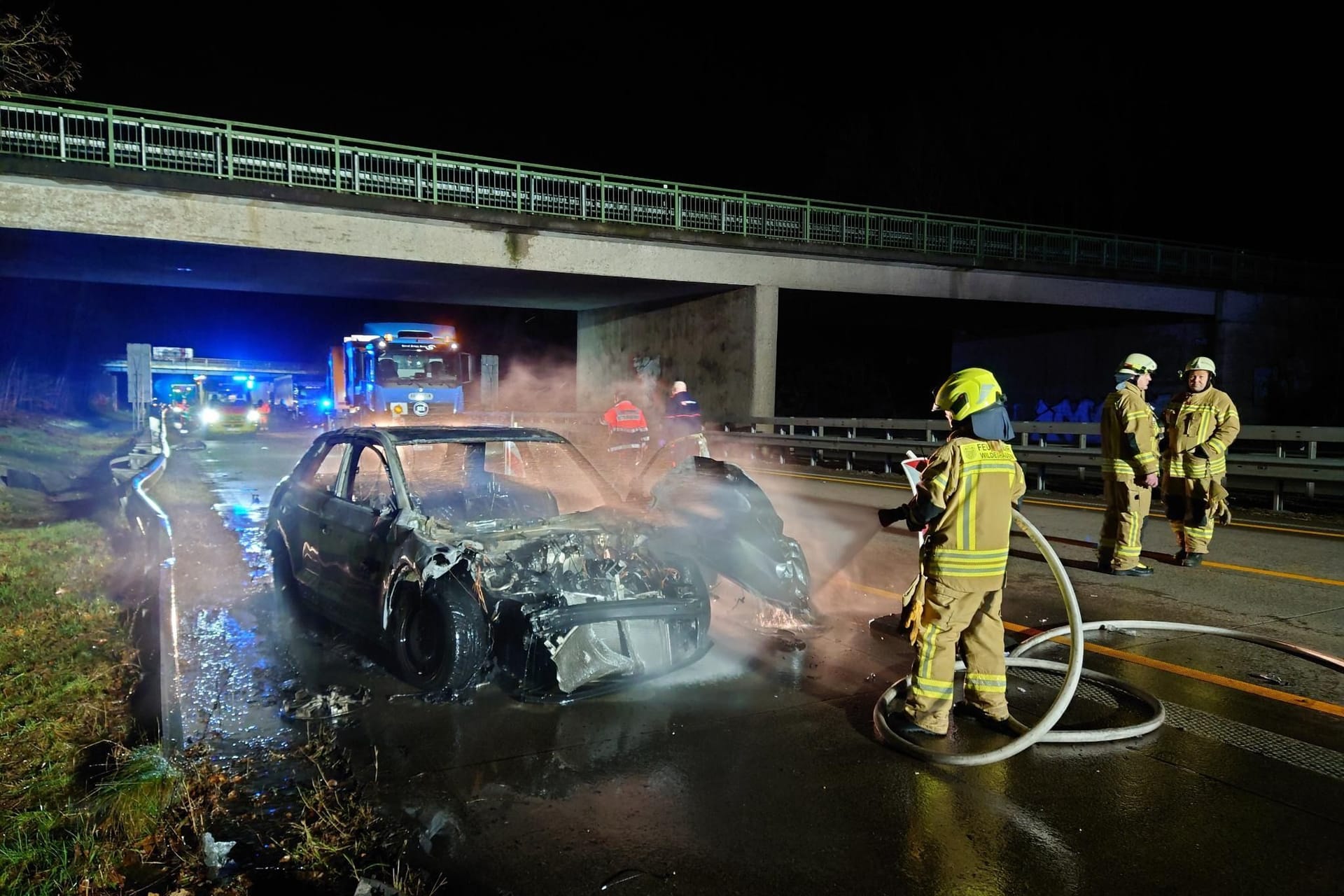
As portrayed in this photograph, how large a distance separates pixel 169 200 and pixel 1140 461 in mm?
16788

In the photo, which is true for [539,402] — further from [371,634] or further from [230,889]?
[230,889]

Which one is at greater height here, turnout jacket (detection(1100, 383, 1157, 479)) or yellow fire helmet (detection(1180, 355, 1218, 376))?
yellow fire helmet (detection(1180, 355, 1218, 376))

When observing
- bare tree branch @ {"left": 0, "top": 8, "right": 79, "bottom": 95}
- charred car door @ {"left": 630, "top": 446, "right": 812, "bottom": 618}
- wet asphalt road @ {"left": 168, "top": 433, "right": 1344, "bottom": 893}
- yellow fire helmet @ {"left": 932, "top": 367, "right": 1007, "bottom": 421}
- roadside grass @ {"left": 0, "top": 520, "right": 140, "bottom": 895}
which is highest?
bare tree branch @ {"left": 0, "top": 8, "right": 79, "bottom": 95}

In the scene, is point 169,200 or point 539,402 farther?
point 539,402

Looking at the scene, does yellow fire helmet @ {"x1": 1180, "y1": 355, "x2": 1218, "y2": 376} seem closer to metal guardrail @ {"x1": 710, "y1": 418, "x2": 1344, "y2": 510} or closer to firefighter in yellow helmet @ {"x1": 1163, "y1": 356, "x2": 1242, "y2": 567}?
firefighter in yellow helmet @ {"x1": 1163, "y1": 356, "x2": 1242, "y2": 567}

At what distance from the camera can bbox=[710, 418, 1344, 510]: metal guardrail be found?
443 inches

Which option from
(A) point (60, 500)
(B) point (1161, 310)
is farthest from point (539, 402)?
(B) point (1161, 310)

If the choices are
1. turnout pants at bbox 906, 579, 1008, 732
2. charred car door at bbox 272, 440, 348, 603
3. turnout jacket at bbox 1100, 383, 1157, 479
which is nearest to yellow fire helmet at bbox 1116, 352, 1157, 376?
turnout jacket at bbox 1100, 383, 1157, 479

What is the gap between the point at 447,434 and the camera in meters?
5.71

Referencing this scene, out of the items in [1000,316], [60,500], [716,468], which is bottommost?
[60,500]

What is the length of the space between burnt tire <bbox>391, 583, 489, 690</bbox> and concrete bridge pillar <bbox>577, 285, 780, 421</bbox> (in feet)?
57.3

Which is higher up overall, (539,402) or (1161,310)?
(1161,310)

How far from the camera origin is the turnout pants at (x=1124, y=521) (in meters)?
7.28

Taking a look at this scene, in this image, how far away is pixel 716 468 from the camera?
22.1 feet
